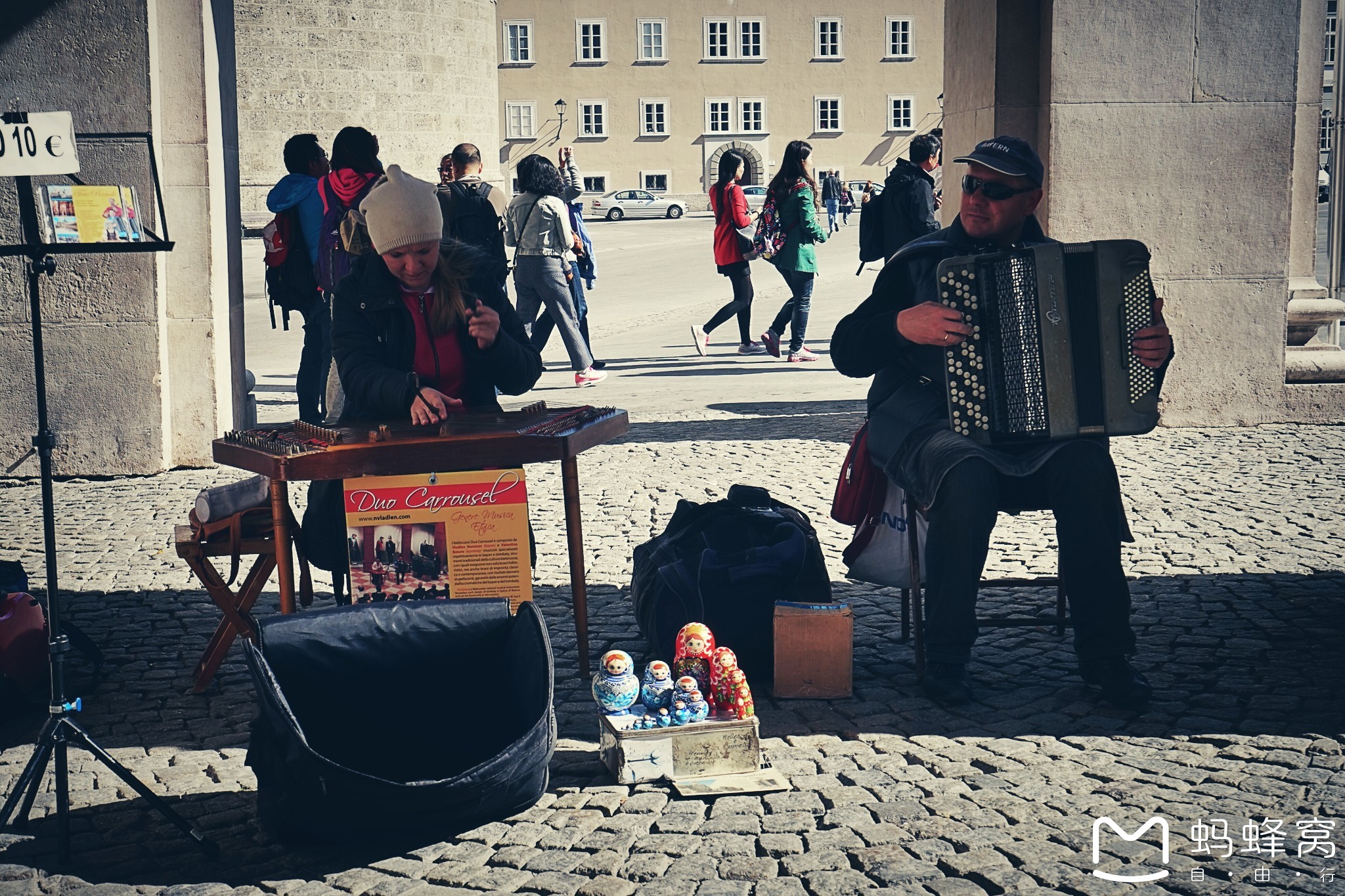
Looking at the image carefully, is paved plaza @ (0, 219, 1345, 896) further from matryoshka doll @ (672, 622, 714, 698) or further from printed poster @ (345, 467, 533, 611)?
printed poster @ (345, 467, 533, 611)

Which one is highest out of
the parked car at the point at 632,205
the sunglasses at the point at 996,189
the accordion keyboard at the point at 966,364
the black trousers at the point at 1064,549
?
the parked car at the point at 632,205

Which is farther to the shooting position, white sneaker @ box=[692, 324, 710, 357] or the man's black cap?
white sneaker @ box=[692, 324, 710, 357]

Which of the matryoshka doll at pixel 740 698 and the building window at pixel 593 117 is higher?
the building window at pixel 593 117

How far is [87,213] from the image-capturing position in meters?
4.12

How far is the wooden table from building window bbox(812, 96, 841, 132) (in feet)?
188

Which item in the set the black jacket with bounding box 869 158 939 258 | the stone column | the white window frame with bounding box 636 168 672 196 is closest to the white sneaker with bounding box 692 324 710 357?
the black jacket with bounding box 869 158 939 258

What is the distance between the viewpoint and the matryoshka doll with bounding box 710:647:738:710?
13.1 ft

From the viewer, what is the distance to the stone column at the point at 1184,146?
8.35 metres

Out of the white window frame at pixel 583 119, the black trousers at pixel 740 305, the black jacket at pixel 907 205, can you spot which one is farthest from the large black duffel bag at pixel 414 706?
the white window frame at pixel 583 119

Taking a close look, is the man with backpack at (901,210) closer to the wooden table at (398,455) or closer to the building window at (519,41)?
the wooden table at (398,455)

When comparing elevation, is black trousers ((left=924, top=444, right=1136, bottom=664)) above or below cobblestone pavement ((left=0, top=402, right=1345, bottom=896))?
above

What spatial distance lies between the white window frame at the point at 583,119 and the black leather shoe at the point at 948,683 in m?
56.7

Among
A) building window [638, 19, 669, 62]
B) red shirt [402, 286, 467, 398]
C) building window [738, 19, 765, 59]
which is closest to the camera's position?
red shirt [402, 286, 467, 398]

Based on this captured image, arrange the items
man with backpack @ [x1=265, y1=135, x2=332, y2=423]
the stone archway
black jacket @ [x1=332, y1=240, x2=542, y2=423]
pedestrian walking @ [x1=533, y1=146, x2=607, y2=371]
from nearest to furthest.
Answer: black jacket @ [x1=332, y1=240, x2=542, y2=423], man with backpack @ [x1=265, y1=135, x2=332, y2=423], pedestrian walking @ [x1=533, y1=146, x2=607, y2=371], the stone archway
